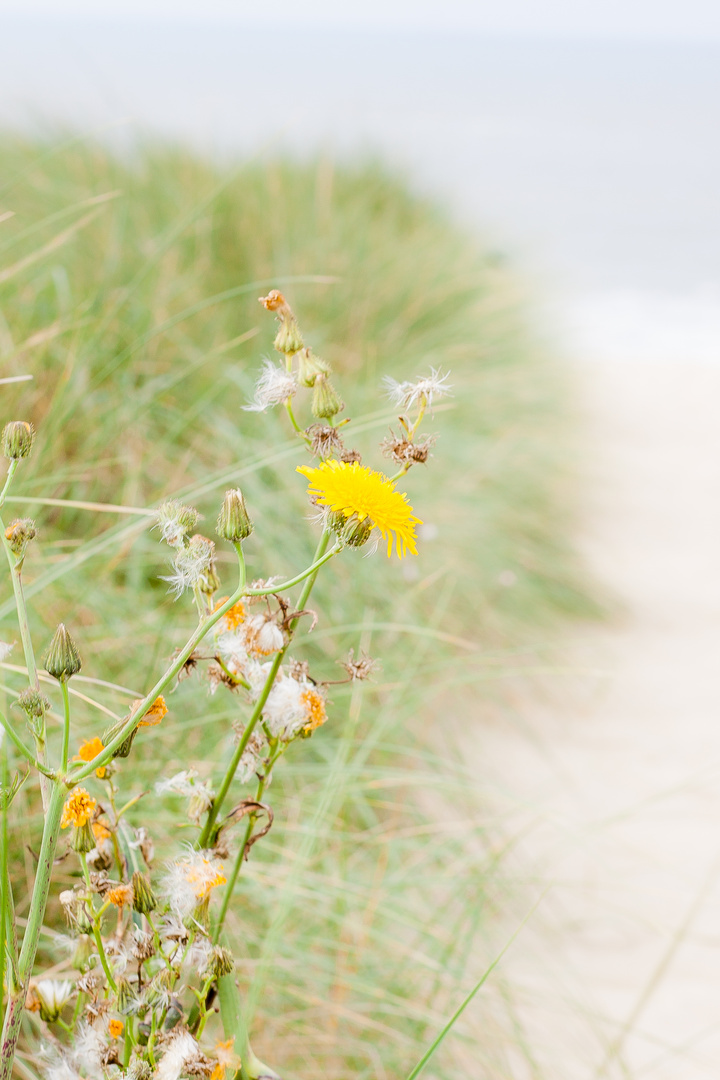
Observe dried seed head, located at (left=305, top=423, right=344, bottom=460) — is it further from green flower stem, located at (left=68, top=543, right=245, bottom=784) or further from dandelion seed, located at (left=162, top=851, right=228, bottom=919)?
dandelion seed, located at (left=162, top=851, right=228, bottom=919)

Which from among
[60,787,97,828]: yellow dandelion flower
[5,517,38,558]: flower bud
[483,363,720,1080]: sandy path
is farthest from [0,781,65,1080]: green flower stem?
[483,363,720,1080]: sandy path

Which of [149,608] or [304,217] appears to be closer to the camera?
[149,608]

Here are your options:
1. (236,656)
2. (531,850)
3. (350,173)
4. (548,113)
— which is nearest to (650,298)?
(350,173)

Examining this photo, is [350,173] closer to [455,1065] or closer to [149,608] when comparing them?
[149,608]

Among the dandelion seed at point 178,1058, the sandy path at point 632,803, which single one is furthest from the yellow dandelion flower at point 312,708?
the sandy path at point 632,803

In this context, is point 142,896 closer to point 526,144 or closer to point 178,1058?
point 178,1058

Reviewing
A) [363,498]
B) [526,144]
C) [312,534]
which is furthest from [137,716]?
[526,144]
